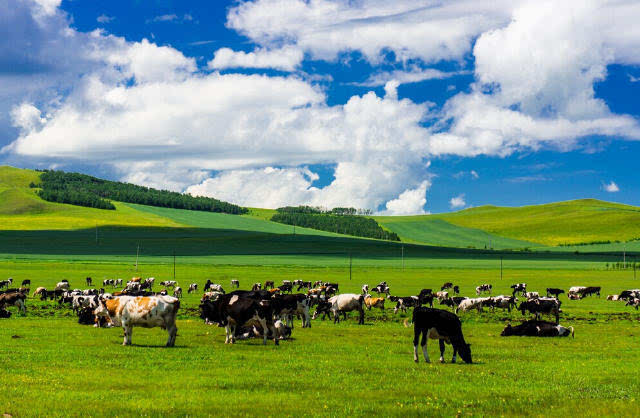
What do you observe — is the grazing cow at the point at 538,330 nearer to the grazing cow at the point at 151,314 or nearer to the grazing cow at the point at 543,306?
the grazing cow at the point at 543,306

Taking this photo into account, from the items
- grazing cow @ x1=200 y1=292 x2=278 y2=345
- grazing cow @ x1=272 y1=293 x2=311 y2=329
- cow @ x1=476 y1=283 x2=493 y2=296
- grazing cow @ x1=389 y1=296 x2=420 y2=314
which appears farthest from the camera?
cow @ x1=476 y1=283 x2=493 y2=296

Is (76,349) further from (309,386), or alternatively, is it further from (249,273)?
(249,273)

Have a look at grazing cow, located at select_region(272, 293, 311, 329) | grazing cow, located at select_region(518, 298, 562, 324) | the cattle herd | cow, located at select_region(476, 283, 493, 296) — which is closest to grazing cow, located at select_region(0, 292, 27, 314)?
the cattle herd

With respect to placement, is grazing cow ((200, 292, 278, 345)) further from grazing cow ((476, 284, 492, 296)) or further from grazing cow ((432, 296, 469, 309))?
grazing cow ((476, 284, 492, 296))

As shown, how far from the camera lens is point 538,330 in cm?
3109

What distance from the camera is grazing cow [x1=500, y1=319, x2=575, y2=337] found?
31078 mm

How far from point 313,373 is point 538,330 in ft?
55.1

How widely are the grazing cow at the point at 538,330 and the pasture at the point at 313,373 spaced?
1040 mm

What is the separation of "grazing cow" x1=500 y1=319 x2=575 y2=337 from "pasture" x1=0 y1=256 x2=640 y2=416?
41.0 inches

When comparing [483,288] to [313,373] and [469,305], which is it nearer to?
[469,305]

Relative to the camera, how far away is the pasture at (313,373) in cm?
1424

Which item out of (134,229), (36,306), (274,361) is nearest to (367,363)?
(274,361)

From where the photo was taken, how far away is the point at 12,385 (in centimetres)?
1565

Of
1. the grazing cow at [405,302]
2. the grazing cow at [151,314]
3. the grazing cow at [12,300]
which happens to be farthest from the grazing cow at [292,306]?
the grazing cow at [12,300]
